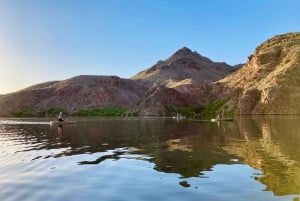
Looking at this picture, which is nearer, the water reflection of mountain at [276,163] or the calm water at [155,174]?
the calm water at [155,174]

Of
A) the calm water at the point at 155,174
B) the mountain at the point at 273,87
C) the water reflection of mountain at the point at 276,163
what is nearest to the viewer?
the calm water at the point at 155,174

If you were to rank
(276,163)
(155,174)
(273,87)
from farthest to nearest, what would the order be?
1. (273,87)
2. (276,163)
3. (155,174)

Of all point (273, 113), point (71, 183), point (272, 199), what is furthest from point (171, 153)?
point (273, 113)

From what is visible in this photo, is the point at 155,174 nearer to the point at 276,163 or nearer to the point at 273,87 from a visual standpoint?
the point at 276,163

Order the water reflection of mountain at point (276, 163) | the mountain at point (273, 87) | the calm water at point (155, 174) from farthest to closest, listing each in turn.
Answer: the mountain at point (273, 87), the water reflection of mountain at point (276, 163), the calm water at point (155, 174)

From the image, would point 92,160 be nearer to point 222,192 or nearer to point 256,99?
point 222,192

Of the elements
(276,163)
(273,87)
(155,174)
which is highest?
(273,87)

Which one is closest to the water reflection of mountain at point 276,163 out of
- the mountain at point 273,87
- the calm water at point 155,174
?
the calm water at point 155,174

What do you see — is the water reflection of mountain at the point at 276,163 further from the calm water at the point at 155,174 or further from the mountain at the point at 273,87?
the mountain at the point at 273,87

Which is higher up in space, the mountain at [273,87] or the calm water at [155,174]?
the mountain at [273,87]

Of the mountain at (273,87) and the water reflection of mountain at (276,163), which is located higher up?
the mountain at (273,87)

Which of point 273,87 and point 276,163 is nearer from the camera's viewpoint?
point 276,163

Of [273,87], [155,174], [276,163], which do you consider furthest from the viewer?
[273,87]

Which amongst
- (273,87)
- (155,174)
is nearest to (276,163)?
(155,174)
